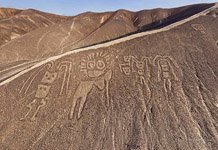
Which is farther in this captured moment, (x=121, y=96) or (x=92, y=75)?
(x=92, y=75)

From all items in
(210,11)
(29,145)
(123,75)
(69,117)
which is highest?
(210,11)

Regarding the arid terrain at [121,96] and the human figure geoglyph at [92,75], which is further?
the human figure geoglyph at [92,75]

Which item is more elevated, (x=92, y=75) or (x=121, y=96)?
(x=92, y=75)

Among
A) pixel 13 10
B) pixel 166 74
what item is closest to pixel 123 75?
pixel 166 74

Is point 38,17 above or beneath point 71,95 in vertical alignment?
above

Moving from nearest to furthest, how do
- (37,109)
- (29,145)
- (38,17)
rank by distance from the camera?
(29,145) → (37,109) → (38,17)

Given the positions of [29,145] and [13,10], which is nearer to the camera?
[29,145]

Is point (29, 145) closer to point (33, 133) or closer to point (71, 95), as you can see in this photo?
point (33, 133)

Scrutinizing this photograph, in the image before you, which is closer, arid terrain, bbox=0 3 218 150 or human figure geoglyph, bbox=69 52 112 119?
arid terrain, bbox=0 3 218 150
